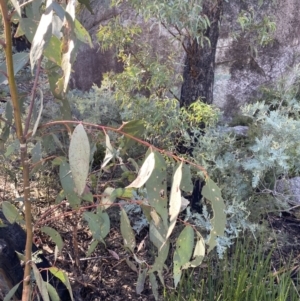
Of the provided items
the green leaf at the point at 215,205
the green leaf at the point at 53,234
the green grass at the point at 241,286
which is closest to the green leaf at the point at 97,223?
the green leaf at the point at 53,234

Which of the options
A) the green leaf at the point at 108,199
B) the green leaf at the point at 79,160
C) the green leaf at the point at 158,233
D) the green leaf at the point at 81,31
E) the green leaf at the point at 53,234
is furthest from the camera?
the green leaf at the point at 53,234

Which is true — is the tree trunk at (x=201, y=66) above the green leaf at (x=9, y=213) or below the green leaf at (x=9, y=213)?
above

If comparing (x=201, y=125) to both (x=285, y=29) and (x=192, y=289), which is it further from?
(x=285, y=29)

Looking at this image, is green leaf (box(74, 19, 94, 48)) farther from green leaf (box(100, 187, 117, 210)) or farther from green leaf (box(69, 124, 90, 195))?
green leaf (box(100, 187, 117, 210))

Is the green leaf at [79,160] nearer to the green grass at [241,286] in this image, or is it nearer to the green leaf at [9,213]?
the green leaf at [9,213]

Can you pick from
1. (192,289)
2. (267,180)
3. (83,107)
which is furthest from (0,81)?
(267,180)

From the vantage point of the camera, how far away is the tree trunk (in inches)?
90.0

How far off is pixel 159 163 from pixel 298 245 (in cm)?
161

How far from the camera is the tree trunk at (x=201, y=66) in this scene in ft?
7.50

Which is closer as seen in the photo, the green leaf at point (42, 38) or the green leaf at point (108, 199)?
the green leaf at point (42, 38)

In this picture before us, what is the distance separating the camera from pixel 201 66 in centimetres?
238

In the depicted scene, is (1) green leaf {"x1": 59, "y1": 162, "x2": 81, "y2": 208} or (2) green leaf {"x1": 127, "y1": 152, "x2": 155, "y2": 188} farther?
(1) green leaf {"x1": 59, "y1": 162, "x2": 81, "y2": 208}

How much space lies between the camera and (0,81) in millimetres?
1311

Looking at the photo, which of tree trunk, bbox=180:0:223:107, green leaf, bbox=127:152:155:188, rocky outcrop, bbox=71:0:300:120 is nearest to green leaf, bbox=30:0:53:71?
green leaf, bbox=127:152:155:188
